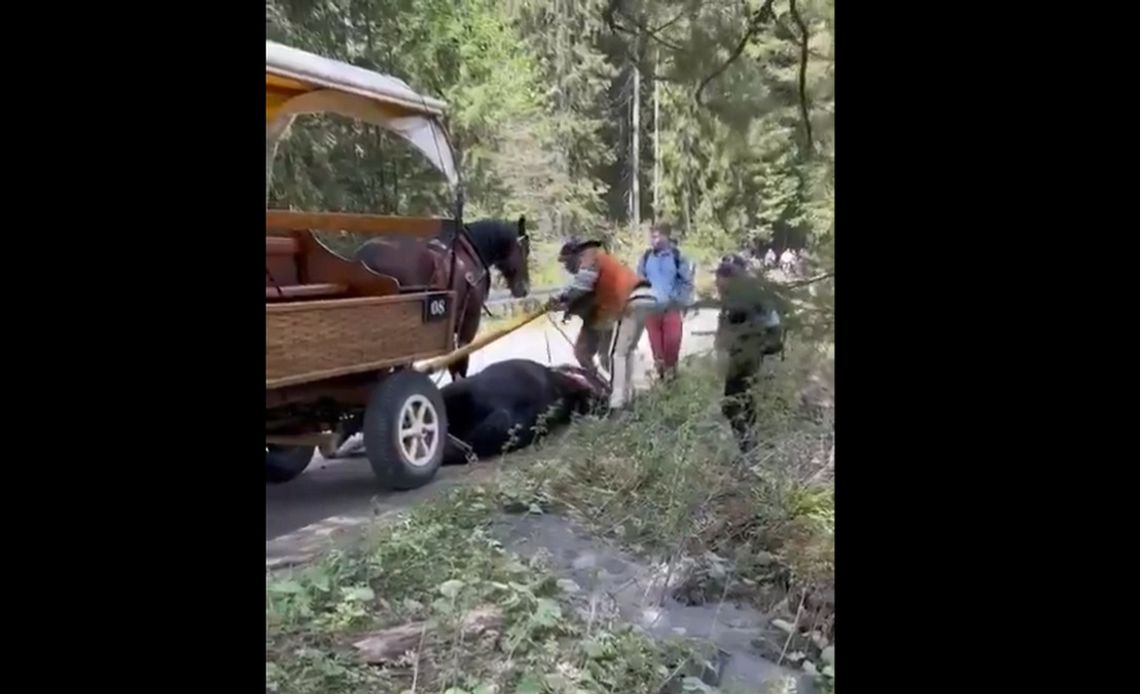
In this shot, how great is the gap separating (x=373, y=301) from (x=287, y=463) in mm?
255

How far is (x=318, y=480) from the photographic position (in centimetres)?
136

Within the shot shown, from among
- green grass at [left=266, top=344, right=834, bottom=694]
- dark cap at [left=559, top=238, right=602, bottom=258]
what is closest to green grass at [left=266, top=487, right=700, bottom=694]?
green grass at [left=266, top=344, right=834, bottom=694]

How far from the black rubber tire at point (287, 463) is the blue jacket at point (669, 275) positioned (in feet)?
1.64

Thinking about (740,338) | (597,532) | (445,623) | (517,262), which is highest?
(517,262)

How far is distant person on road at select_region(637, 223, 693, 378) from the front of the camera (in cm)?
136

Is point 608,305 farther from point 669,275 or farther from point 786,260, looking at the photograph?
point 786,260

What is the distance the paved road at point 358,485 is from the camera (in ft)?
4.35

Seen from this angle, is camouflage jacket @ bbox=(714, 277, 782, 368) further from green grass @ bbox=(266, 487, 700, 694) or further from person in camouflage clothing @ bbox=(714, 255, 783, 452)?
green grass @ bbox=(266, 487, 700, 694)

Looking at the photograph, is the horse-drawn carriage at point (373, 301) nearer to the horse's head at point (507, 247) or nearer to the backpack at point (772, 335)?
the horse's head at point (507, 247)

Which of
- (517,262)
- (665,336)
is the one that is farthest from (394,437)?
(665,336)

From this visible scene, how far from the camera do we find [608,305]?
55.0 inches
